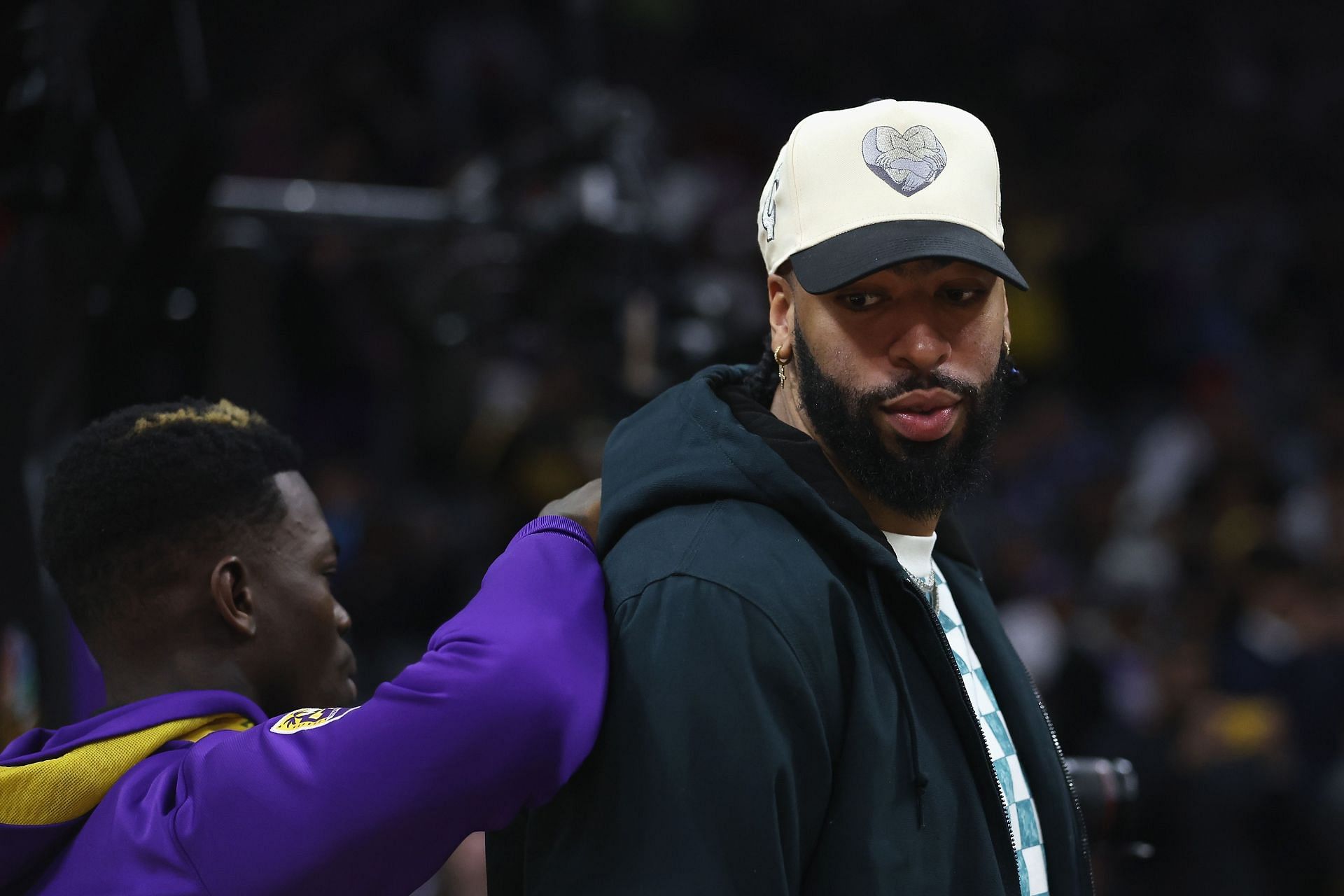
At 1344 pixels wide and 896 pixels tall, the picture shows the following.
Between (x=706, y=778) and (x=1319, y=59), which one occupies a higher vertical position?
(x=1319, y=59)

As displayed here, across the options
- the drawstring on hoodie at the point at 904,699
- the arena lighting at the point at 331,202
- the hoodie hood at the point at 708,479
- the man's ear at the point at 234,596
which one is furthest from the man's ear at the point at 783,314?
the arena lighting at the point at 331,202

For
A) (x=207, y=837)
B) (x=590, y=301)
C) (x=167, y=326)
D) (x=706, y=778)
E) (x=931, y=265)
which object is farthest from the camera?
(x=590, y=301)

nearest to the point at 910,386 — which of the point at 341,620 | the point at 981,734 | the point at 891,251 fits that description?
the point at 891,251

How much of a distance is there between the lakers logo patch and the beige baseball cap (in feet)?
2.41

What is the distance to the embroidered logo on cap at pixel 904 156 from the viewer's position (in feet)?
6.14

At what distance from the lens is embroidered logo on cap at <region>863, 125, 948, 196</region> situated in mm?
1872

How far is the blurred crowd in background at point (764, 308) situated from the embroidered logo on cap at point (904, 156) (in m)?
1.71

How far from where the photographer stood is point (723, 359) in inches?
202

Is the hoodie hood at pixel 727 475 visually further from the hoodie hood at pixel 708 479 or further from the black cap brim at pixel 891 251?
the black cap brim at pixel 891 251

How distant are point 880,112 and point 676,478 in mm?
519

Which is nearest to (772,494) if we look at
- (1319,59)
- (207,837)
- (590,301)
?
(207,837)

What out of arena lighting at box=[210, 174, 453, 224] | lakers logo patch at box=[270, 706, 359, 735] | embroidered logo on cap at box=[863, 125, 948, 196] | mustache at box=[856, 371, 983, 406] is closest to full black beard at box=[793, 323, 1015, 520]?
mustache at box=[856, 371, 983, 406]

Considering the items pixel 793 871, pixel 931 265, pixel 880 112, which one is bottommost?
pixel 793 871

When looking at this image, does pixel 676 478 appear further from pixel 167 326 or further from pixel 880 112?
pixel 167 326
